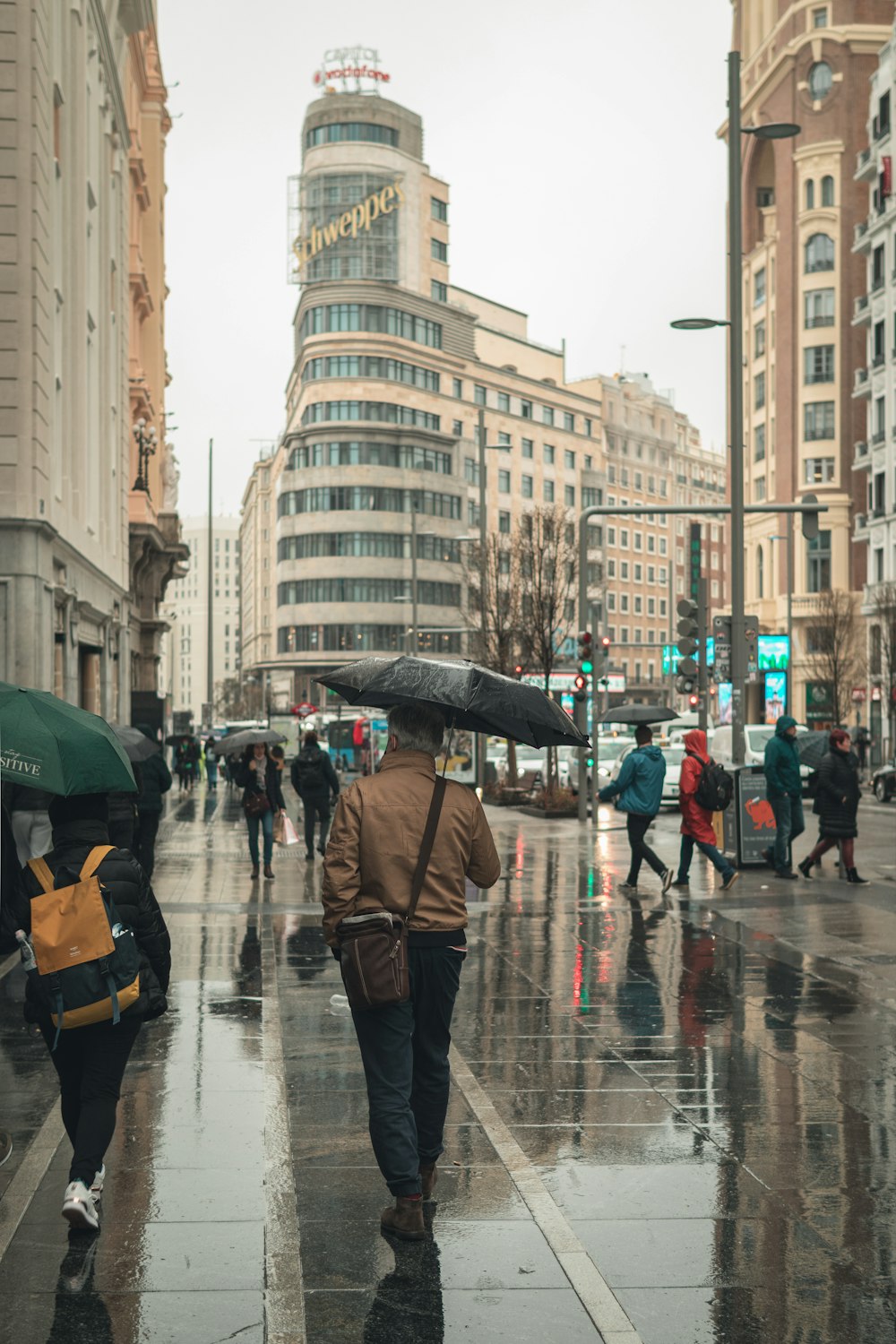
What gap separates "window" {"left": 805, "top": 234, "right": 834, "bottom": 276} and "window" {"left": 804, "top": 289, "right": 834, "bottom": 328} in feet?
3.52

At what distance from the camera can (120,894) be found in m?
5.65

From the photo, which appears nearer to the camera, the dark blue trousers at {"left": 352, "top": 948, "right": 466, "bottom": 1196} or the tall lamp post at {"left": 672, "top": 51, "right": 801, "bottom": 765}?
the dark blue trousers at {"left": 352, "top": 948, "right": 466, "bottom": 1196}

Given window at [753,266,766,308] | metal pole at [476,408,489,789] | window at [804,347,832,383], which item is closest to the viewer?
metal pole at [476,408,489,789]

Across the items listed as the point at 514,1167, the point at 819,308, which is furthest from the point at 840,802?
the point at 819,308

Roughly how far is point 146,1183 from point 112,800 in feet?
22.7

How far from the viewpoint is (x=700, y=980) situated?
37.2 ft

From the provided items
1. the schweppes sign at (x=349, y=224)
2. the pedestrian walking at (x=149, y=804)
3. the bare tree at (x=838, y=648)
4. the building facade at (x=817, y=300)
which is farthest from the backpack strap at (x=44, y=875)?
the schweppes sign at (x=349, y=224)

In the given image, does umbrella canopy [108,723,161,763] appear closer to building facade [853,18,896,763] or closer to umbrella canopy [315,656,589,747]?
umbrella canopy [315,656,589,747]

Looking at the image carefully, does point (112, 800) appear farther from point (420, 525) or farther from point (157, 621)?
point (420, 525)

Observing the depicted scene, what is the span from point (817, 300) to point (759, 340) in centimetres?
561

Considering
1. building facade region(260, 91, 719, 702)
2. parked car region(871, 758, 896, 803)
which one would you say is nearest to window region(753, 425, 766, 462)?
building facade region(260, 91, 719, 702)

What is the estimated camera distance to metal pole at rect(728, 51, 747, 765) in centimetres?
1975

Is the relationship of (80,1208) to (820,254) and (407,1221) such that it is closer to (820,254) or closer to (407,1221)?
(407,1221)

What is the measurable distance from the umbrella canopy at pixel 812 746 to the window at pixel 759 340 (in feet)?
194
